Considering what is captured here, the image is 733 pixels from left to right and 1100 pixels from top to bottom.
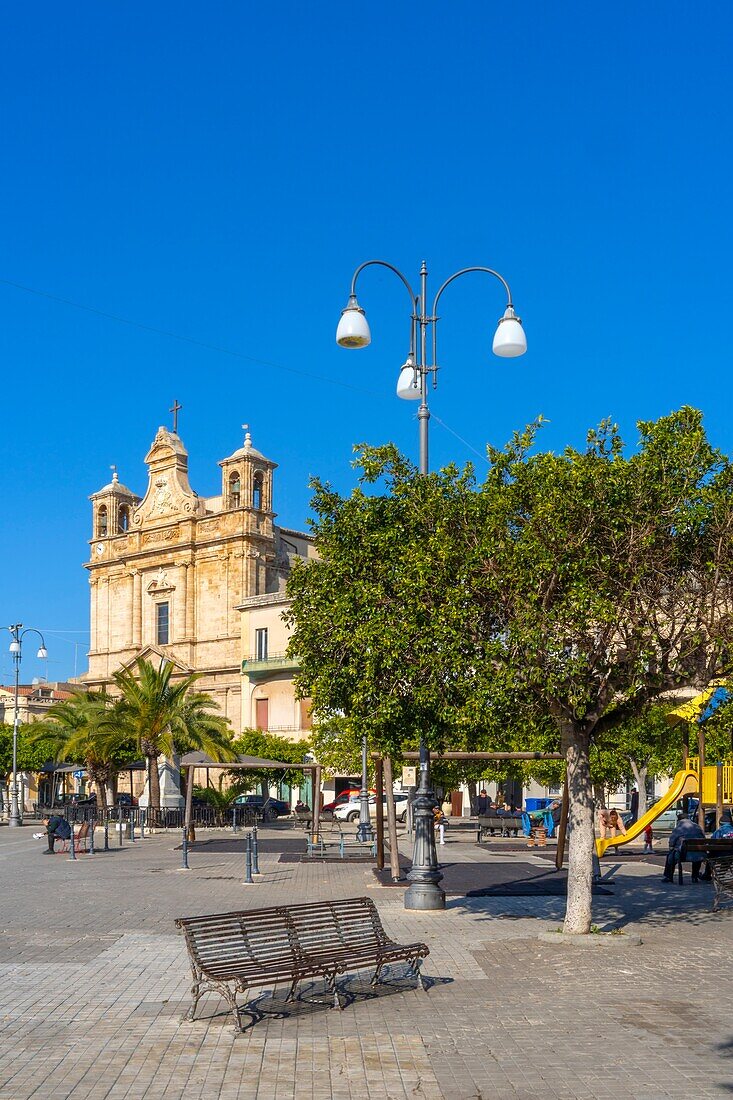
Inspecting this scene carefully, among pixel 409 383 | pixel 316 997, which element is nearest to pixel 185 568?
pixel 409 383

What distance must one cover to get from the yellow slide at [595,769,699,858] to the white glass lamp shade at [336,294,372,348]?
1087 cm

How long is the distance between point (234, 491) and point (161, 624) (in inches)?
381

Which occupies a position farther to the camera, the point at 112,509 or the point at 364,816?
the point at 112,509

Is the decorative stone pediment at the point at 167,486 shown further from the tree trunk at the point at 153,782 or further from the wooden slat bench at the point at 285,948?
the wooden slat bench at the point at 285,948

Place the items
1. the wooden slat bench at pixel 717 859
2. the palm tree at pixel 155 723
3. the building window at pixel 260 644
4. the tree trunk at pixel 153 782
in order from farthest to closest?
the building window at pixel 260 644, the tree trunk at pixel 153 782, the palm tree at pixel 155 723, the wooden slat bench at pixel 717 859

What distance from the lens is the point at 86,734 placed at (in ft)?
130

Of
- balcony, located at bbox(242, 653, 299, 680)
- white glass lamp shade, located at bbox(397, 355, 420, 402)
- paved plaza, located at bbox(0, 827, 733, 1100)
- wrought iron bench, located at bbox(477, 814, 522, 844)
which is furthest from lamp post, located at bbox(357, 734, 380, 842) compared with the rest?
balcony, located at bbox(242, 653, 299, 680)

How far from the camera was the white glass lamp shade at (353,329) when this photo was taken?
15.4 metres

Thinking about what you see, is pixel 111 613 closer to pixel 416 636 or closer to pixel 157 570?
pixel 157 570

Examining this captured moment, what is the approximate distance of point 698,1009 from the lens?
9.44 m

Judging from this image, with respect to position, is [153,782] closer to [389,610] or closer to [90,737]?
[90,737]

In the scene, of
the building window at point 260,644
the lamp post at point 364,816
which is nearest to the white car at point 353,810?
the lamp post at point 364,816

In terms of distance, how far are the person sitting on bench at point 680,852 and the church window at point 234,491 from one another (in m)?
48.0

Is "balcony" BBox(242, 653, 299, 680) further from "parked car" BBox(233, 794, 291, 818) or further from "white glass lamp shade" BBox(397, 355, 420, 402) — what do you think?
"white glass lamp shade" BBox(397, 355, 420, 402)
